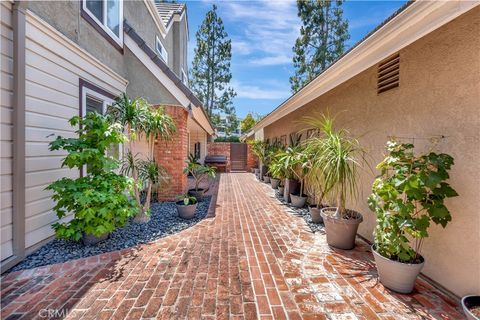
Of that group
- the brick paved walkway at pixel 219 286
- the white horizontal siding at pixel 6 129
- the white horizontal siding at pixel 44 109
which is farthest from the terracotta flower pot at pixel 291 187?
the white horizontal siding at pixel 6 129

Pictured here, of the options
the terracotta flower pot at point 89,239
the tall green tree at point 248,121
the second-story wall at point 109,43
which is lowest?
the terracotta flower pot at point 89,239

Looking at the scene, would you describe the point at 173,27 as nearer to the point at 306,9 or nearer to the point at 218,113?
the point at 306,9

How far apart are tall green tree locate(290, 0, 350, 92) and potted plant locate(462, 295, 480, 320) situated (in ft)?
54.0

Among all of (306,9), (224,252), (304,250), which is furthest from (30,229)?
(306,9)

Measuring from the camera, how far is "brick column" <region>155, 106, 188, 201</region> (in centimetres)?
670

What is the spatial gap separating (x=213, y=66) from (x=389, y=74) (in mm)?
22353

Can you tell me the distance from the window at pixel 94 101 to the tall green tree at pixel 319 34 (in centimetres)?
1500

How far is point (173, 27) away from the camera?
1316cm

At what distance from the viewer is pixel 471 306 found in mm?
2178

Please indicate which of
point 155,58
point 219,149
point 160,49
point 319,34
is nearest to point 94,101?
point 155,58

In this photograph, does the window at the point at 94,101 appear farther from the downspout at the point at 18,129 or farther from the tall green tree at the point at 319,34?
the tall green tree at the point at 319,34

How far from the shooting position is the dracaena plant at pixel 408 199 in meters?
2.46

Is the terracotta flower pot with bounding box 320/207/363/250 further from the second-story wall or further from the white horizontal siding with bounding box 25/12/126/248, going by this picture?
the second-story wall

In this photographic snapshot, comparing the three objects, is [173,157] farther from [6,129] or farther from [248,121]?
[248,121]
